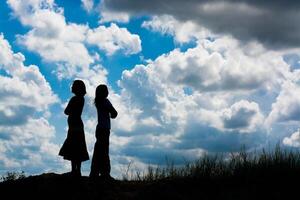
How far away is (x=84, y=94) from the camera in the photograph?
39.8ft

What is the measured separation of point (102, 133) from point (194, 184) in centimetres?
260

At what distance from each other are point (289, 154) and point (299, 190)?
1947 millimetres

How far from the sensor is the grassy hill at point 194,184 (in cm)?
1152

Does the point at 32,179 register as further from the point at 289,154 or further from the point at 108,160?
the point at 289,154

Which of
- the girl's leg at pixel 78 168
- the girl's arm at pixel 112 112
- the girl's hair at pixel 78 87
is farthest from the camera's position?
the girl's arm at pixel 112 112

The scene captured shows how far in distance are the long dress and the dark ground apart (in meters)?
0.60

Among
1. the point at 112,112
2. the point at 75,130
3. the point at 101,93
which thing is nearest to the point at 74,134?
the point at 75,130

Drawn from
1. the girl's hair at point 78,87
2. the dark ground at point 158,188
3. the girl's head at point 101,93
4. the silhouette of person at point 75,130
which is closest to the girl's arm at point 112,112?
the girl's head at point 101,93

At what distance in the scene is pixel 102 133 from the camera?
40.1ft

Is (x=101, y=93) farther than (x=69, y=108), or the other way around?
(x=101, y=93)

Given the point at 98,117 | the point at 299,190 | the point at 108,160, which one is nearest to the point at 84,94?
the point at 98,117

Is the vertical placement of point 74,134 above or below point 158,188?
above

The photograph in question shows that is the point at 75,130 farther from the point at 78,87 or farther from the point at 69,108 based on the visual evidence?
the point at 78,87

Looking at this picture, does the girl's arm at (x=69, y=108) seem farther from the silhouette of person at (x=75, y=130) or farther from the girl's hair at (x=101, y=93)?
the girl's hair at (x=101, y=93)
